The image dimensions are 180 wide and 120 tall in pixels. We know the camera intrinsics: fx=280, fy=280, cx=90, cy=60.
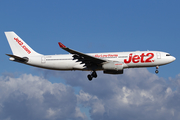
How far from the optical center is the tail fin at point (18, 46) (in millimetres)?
49188

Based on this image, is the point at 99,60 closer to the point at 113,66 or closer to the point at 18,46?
the point at 113,66

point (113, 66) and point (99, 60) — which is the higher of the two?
point (99, 60)

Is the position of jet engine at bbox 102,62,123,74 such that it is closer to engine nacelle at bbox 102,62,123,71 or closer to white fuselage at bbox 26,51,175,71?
engine nacelle at bbox 102,62,123,71

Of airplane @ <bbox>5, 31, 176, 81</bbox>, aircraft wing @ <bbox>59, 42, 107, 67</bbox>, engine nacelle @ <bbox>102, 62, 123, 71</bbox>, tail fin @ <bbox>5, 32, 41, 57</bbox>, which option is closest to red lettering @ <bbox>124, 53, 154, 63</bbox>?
airplane @ <bbox>5, 31, 176, 81</bbox>

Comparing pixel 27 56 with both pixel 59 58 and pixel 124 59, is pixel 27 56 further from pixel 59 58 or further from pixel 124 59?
pixel 124 59

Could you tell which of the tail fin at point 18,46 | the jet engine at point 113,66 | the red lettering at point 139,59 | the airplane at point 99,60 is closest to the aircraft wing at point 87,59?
the airplane at point 99,60

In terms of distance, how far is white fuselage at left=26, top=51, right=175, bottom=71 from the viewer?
43.2 metres

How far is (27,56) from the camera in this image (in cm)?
4869

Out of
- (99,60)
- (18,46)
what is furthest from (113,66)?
(18,46)

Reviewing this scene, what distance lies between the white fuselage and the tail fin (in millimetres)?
3151

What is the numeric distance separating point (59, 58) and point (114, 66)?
31.3ft

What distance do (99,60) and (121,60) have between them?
363cm

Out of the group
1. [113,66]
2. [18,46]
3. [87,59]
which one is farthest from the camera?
[18,46]

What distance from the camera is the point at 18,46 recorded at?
1959 inches
